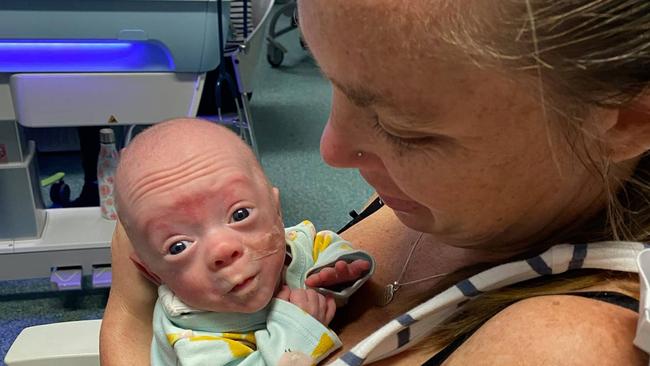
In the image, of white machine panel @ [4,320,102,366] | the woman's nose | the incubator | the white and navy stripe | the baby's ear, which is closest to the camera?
the white and navy stripe

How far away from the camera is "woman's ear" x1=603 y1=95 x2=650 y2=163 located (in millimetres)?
509

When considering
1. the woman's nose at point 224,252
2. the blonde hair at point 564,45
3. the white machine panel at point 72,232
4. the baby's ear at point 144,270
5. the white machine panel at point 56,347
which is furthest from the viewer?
the white machine panel at point 72,232

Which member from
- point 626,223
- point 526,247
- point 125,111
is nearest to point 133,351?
point 526,247

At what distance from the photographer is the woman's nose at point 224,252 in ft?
2.61

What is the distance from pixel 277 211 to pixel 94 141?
140cm

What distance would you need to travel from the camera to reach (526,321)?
54cm

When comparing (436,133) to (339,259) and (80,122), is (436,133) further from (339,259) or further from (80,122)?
(80,122)

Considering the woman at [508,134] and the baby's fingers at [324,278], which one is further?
the baby's fingers at [324,278]

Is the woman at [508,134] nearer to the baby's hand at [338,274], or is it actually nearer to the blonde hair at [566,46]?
the blonde hair at [566,46]

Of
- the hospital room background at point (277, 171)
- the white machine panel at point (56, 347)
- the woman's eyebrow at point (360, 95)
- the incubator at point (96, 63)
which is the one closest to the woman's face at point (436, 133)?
the woman's eyebrow at point (360, 95)

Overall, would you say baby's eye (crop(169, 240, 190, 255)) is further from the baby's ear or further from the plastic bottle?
the plastic bottle

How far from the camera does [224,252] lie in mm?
796

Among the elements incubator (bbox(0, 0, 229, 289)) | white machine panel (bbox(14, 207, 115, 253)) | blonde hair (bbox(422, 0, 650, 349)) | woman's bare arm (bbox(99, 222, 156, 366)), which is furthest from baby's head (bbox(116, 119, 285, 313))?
white machine panel (bbox(14, 207, 115, 253))

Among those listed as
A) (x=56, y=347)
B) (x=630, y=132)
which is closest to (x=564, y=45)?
(x=630, y=132)
